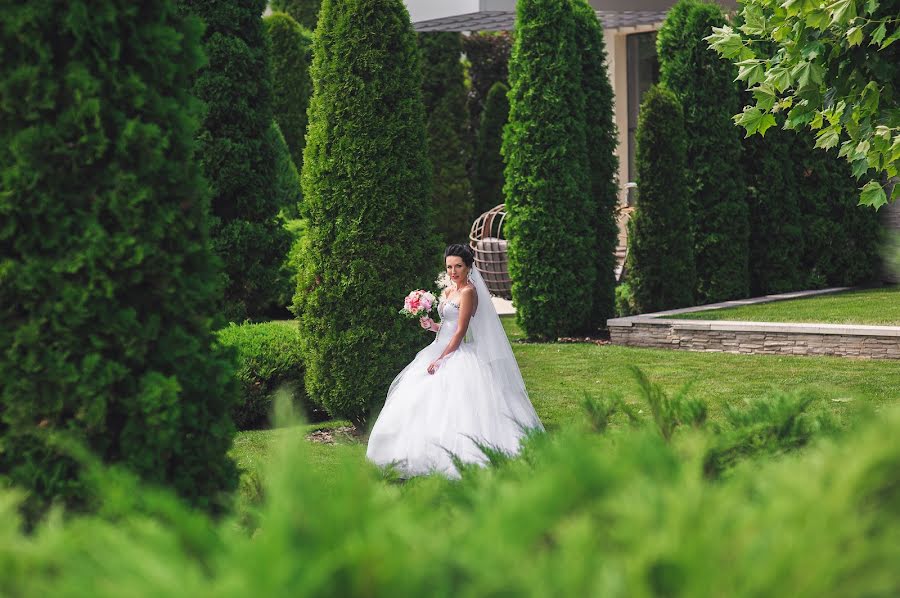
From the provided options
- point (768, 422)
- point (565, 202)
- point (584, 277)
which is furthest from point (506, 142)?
point (768, 422)

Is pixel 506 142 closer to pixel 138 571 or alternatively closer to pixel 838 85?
pixel 838 85

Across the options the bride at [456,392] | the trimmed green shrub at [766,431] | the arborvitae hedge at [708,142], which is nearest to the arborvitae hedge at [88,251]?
the trimmed green shrub at [766,431]

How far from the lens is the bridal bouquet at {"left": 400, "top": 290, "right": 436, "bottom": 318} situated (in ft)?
24.9

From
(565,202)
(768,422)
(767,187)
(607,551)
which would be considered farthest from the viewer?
(767,187)

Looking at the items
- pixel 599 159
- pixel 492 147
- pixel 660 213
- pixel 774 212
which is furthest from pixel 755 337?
pixel 492 147

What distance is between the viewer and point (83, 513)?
2924mm

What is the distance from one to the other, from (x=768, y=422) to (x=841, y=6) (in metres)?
2.22

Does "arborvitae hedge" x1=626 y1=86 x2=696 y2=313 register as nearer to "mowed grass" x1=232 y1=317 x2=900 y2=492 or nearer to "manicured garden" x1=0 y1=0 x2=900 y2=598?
"mowed grass" x1=232 y1=317 x2=900 y2=492

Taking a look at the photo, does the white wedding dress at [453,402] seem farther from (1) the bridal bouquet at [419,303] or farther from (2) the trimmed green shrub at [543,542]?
(2) the trimmed green shrub at [543,542]

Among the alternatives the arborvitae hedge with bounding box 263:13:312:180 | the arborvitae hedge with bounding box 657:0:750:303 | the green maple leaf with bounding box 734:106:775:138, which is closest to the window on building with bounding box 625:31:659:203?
the arborvitae hedge with bounding box 657:0:750:303

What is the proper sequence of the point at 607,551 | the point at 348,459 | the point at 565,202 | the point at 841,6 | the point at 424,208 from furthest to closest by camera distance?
the point at 565,202
the point at 424,208
the point at 841,6
the point at 348,459
the point at 607,551

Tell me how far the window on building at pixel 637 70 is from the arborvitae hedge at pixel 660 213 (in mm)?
6887

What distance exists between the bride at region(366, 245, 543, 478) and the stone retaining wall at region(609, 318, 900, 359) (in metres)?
4.28

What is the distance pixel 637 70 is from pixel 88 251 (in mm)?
18020
